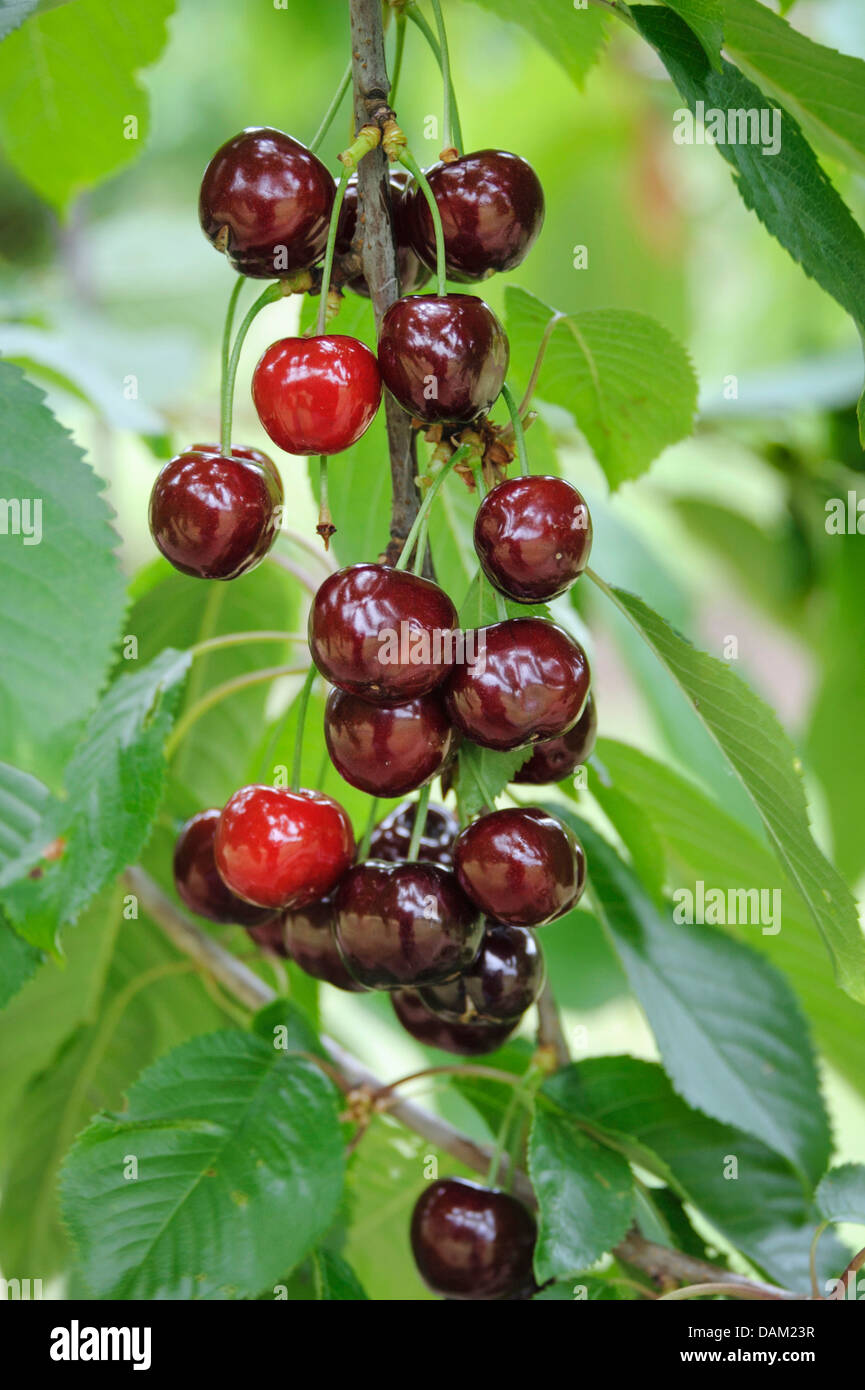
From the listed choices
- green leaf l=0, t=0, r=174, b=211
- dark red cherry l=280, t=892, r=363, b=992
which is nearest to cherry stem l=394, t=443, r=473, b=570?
dark red cherry l=280, t=892, r=363, b=992

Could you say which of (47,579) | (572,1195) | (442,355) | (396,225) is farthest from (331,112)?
(572,1195)

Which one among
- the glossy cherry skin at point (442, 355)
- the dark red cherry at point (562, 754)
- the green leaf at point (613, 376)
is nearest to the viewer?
the glossy cherry skin at point (442, 355)

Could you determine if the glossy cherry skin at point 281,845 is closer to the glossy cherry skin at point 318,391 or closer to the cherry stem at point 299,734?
the cherry stem at point 299,734

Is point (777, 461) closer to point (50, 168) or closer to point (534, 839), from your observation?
point (50, 168)

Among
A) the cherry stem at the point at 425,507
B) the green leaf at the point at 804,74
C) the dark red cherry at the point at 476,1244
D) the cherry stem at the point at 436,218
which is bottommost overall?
the dark red cherry at the point at 476,1244

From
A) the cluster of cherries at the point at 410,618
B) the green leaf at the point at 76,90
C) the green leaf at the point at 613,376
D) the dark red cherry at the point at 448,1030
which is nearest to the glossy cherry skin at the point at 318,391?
the cluster of cherries at the point at 410,618

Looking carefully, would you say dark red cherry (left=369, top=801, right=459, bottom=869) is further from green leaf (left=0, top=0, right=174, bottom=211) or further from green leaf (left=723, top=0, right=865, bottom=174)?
green leaf (left=0, top=0, right=174, bottom=211)

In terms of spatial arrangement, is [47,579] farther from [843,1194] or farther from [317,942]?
[843,1194]
